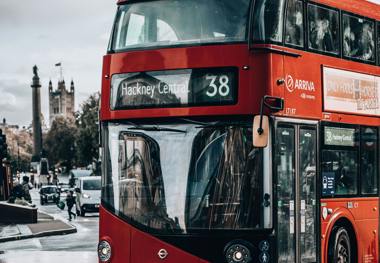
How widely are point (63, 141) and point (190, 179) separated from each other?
515 feet

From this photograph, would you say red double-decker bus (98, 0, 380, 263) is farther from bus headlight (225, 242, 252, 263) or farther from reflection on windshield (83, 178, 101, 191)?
reflection on windshield (83, 178, 101, 191)

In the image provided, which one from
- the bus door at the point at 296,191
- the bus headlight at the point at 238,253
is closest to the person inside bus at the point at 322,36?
the bus door at the point at 296,191

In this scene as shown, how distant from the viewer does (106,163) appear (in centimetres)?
1286

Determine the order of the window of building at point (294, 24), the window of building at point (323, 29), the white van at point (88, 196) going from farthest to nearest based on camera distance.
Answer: the white van at point (88, 196) < the window of building at point (323, 29) < the window of building at point (294, 24)

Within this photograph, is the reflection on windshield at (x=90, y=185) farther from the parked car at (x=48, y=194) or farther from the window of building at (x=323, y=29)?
the window of building at (x=323, y=29)

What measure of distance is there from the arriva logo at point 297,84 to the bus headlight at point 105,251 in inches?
118

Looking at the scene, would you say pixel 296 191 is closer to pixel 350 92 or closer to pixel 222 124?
pixel 222 124

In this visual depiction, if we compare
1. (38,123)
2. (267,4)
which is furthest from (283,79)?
(38,123)

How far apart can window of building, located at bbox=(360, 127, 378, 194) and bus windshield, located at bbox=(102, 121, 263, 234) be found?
311cm

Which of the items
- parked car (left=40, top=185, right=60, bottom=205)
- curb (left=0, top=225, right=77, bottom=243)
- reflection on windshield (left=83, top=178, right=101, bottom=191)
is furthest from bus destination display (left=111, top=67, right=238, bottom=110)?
parked car (left=40, top=185, right=60, bottom=205)

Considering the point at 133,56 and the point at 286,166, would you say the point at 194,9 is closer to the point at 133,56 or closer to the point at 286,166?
the point at 133,56

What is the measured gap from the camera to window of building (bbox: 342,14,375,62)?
1462cm

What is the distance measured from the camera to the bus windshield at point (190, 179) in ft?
40.0

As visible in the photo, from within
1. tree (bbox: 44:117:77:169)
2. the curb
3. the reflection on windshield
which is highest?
tree (bbox: 44:117:77:169)
